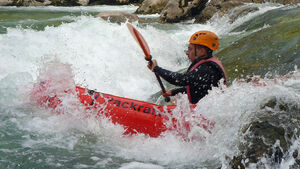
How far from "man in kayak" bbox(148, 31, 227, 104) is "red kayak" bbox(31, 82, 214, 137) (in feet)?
0.73

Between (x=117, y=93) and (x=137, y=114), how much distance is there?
120 inches

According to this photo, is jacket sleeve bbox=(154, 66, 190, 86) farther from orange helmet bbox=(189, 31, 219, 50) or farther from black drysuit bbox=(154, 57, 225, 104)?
orange helmet bbox=(189, 31, 219, 50)

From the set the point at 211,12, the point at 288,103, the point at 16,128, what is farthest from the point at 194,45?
the point at 211,12

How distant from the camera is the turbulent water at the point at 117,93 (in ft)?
11.2

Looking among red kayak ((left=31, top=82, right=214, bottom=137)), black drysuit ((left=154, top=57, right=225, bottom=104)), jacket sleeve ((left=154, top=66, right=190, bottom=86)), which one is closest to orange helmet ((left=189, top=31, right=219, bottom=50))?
black drysuit ((left=154, top=57, right=225, bottom=104))

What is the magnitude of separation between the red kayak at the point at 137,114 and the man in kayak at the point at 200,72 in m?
0.22

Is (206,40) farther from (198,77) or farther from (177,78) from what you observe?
(177,78)

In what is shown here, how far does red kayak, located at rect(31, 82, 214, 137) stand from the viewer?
3752mm

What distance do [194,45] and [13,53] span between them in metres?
5.51

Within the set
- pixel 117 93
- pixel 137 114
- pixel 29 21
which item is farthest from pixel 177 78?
pixel 29 21

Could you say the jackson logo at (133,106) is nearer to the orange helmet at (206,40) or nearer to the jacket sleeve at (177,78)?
the jacket sleeve at (177,78)

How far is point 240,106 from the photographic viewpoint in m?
3.39

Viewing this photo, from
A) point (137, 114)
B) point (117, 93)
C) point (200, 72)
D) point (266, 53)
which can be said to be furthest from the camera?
point (117, 93)

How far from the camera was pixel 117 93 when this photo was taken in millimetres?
7062
